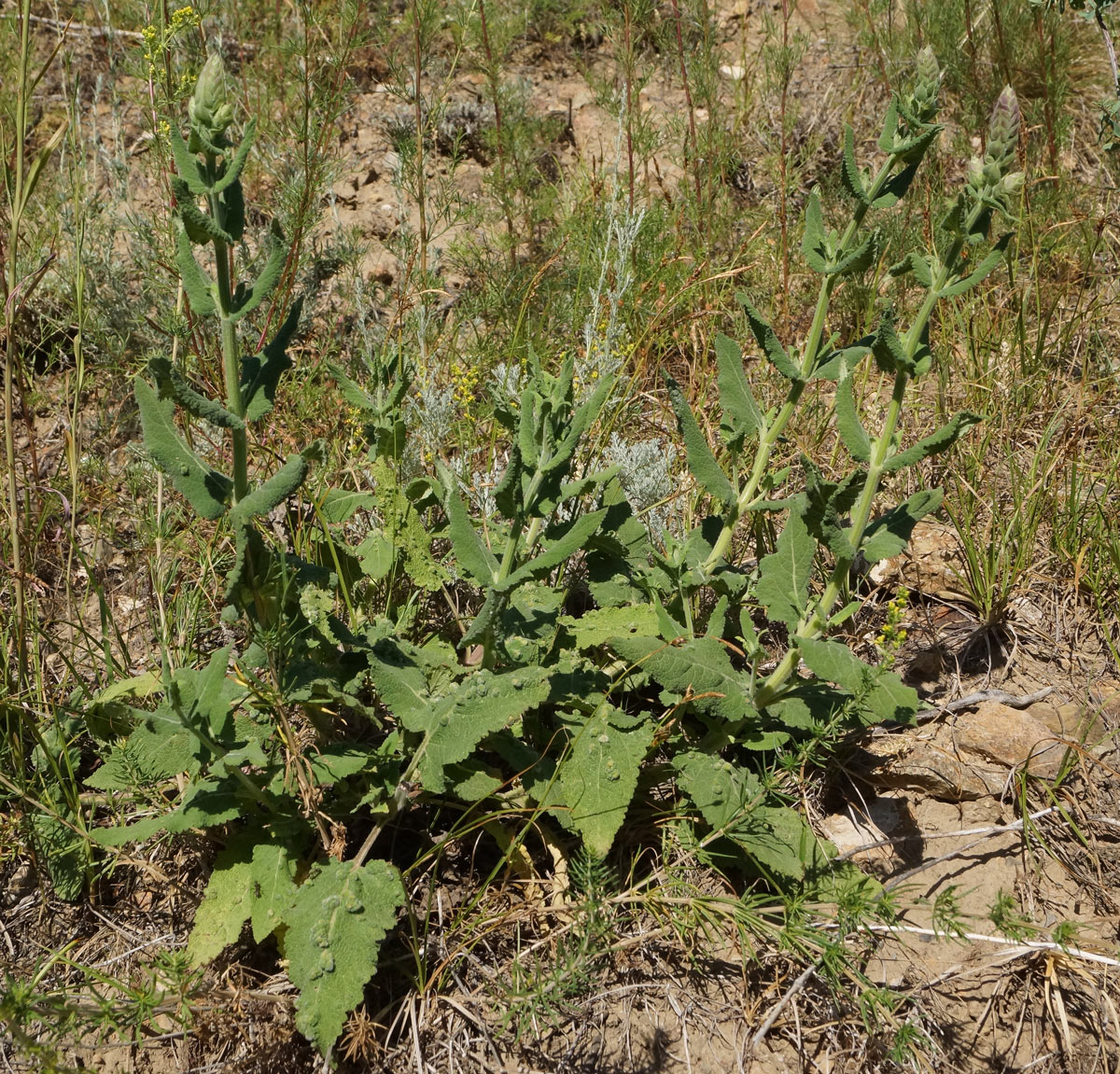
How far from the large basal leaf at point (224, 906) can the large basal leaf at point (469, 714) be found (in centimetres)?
48

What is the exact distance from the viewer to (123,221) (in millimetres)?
3861

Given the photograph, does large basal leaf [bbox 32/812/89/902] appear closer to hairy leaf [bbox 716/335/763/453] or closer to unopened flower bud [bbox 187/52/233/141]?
unopened flower bud [bbox 187/52/233/141]

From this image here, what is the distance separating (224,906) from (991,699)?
224cm

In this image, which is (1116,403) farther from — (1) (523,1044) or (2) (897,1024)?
(1) (523,1044)

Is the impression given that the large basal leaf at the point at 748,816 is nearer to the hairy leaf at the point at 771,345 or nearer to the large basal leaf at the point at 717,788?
the large basal leaf at the point at 717,788

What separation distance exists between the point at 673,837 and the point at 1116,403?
2.45 m

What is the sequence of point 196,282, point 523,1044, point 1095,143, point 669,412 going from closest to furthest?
point 196,282 < point 523,1044 < point 669,412 < point 1095,143

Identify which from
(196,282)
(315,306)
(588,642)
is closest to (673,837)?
(588,642)

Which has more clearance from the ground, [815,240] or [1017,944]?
[815,240]

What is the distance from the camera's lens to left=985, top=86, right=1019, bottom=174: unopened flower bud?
75.7 inches

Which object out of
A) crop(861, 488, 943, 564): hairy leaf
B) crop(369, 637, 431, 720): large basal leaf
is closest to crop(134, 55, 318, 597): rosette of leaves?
crop(369, 637, 431, 720): large basal leaf

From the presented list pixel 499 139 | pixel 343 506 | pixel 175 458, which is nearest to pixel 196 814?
pixel 175 458

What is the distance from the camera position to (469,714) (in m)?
2.03

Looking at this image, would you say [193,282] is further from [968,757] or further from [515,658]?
[968,757]
